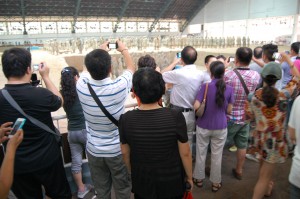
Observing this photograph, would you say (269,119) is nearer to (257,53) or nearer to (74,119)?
(74,119)

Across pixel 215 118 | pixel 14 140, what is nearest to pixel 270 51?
pixel 215 118

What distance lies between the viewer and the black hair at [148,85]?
1.28 metres

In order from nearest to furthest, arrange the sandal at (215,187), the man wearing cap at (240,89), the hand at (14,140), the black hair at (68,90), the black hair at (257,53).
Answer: the hand at (14,140) → the black hair at (68,90) → the man wearing cap at (240,89) → the sandal at (215,187) → the black hair at (257,53)

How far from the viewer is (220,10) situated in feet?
73.4

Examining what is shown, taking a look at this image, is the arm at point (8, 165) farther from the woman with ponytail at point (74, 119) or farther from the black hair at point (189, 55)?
the black hair at point (189, 55)

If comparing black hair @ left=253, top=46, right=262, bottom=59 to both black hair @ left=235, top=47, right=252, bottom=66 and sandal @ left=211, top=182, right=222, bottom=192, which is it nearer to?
black hair @ left=235, top=47, right=252, bottom=66

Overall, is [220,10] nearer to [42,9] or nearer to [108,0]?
[108,0]

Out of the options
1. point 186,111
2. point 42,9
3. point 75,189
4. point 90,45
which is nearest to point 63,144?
point 75,189

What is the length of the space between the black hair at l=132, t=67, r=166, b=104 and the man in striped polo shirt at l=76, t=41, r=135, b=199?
0.31 meters

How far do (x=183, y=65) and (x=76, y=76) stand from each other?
102 cm

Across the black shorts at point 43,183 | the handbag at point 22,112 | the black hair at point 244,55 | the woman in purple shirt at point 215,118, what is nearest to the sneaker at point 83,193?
the black shorts at point 43,183

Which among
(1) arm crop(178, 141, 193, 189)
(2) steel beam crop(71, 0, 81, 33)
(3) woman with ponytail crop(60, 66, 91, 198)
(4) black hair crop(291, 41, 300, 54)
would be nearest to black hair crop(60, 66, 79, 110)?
(3) woman with ponytail crop(60, 66, 91, 198)

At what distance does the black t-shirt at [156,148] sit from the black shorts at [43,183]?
2.20 ft

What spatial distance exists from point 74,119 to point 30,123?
628mm
